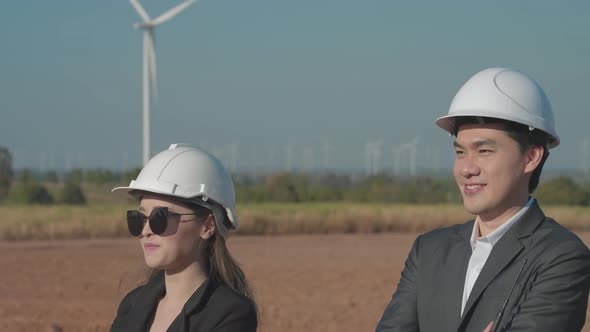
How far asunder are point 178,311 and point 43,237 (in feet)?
88.3

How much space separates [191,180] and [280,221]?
30496 mm

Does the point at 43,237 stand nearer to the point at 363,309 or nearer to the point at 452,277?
the point at 363,309

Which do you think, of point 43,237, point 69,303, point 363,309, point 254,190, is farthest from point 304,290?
point 254,190

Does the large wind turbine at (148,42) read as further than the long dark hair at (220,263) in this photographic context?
Yes

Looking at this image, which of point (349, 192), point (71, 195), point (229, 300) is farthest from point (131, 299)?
point (349, 192)

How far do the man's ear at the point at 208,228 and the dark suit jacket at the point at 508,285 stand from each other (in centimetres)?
80

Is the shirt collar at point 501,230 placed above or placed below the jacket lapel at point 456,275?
above

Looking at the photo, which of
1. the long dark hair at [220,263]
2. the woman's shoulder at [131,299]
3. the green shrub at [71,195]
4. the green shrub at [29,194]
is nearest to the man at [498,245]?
the long dark hair at [220,263]

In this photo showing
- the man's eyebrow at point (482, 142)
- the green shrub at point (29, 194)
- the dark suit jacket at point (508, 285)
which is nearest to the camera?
the dark suit jacket at point (508, 285)

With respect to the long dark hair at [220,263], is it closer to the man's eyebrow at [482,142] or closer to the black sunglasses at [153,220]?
the black sunglasses at [153,220]

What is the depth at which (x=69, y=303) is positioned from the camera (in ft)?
45.6

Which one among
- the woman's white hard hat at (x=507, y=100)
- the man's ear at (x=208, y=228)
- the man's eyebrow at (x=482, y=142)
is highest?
the woman's white hard hat at (x=507, y=100)

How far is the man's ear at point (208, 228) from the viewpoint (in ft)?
13.0

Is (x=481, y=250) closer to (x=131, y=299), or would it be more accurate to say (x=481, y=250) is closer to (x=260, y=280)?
(x=131, y=299)
